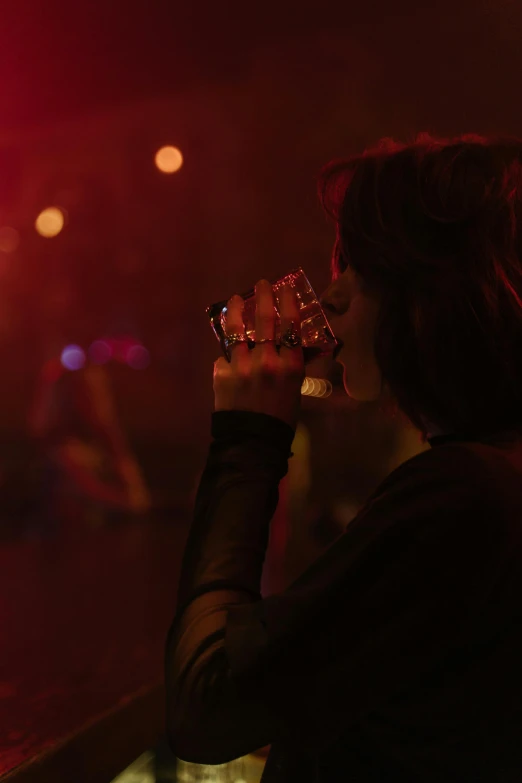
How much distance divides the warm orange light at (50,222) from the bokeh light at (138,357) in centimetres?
183

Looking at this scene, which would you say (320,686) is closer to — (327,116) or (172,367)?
(327,116)

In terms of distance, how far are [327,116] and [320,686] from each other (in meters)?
1.14

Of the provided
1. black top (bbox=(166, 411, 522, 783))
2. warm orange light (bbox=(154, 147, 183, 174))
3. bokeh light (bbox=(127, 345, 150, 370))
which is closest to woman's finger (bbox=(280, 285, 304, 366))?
black top (bbox=(166, 411, 522, 783))

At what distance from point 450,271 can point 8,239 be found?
2.03 meters

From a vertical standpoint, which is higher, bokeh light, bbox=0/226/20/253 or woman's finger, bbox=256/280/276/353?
bokeh light, bbox=0/226/20/253

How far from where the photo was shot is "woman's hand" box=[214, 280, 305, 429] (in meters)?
0.48

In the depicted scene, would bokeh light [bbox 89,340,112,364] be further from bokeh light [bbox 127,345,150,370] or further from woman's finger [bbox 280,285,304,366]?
woman's finger [bbox 280,285,304,366]

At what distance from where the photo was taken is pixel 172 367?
15.1 ft

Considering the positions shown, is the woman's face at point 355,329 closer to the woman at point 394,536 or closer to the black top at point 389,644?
the woman at point 394,536

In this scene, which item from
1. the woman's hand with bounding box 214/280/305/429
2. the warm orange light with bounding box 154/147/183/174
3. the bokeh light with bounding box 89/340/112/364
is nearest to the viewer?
the woman's hand with bounding box 214/280/305/429

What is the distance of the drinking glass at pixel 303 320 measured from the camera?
531 millimetres

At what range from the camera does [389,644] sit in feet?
1.19

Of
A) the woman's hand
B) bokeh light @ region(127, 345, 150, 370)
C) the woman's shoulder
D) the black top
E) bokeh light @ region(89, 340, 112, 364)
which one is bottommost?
bokeh light @ region(127, 345, 150, 370)

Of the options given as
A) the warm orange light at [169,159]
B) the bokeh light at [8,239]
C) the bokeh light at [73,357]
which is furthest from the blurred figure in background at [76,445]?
the warm orange light at [169,159]
